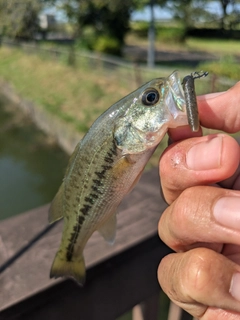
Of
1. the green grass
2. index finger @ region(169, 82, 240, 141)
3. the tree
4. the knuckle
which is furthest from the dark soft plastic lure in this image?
the tree

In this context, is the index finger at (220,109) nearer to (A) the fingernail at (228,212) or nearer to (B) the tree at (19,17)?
(A) the fingernail at (228,212)

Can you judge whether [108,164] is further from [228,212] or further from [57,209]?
[228,212]

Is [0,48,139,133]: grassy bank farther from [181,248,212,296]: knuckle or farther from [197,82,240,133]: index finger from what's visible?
[181,248,212,296]: knuckle

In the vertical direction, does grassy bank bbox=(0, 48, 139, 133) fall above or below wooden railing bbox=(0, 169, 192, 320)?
below

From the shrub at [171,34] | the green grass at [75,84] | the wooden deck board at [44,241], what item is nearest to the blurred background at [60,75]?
the green grass at [75,84]

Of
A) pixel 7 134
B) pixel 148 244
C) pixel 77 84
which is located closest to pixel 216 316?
pixel 148 244

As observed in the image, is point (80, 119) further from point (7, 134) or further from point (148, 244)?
point (148, 244)
